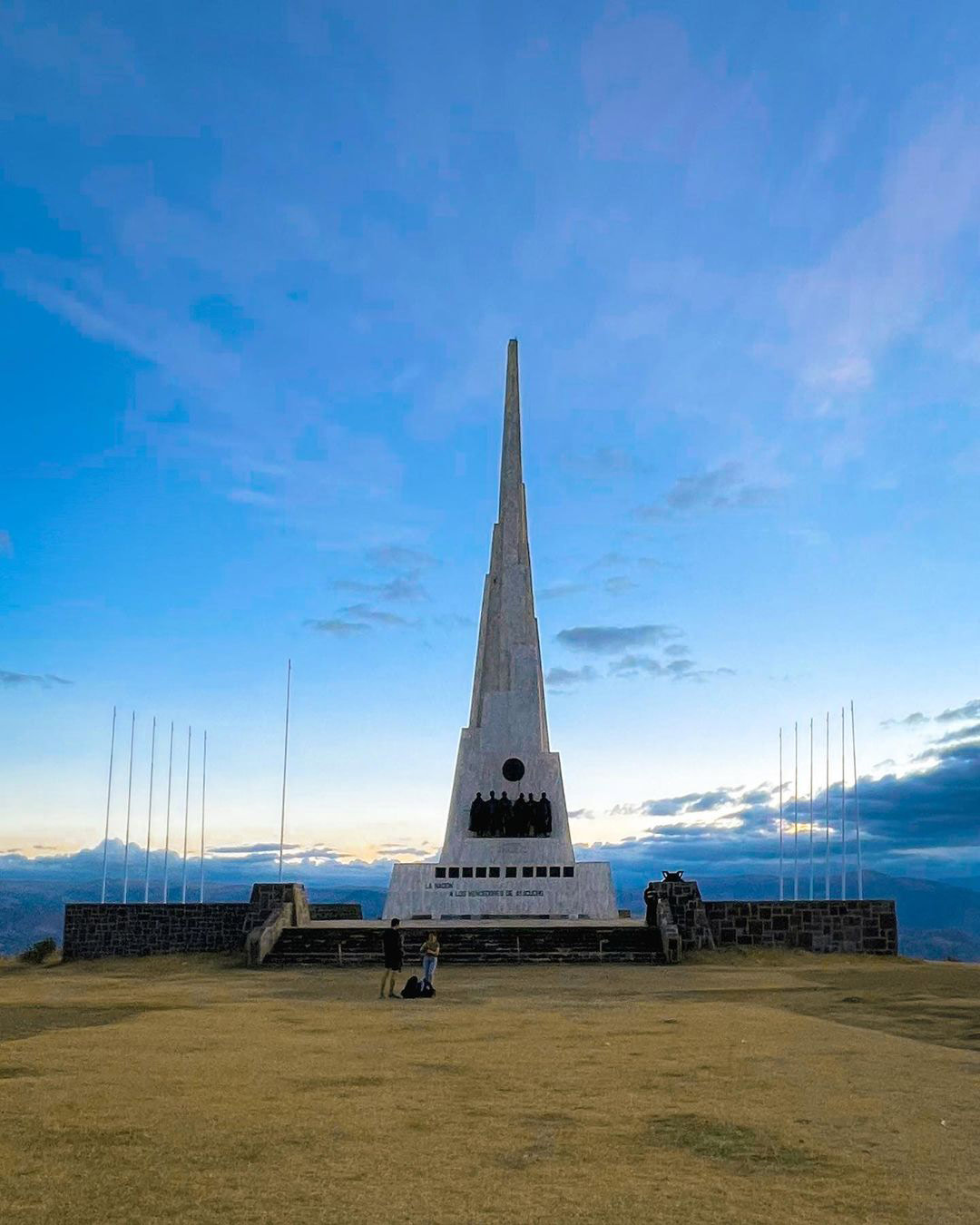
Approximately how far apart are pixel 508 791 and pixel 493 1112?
84.6 feet

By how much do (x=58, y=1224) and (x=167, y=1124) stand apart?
6.12 ft

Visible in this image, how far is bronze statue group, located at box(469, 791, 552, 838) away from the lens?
32031 millimetres

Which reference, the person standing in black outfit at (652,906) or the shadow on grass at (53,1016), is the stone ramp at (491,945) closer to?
the person standing in black outfit at (652,906)

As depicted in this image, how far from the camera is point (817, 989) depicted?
634 inches

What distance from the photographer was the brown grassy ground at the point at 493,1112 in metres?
5.62

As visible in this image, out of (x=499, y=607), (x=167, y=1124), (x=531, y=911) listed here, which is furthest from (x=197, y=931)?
(x=167, y=1124)

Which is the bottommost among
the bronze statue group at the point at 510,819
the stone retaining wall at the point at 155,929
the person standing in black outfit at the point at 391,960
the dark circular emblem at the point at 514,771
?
the stone retaining wall at the point at 155,929

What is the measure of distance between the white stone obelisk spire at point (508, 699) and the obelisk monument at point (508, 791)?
0.03 meters

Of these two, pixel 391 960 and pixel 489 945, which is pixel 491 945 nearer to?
pixel 489 945

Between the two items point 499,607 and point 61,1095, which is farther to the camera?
point 499,607

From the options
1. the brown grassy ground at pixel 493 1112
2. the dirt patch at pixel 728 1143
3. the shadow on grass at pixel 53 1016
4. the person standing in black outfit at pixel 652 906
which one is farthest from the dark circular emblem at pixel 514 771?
the dirt patch at pixel 728 1143

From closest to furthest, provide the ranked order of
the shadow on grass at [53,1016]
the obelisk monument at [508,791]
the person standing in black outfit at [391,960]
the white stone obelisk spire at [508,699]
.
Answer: the shadow on grass at [53,1016] → the person standing in black outfit at [391,960] → the obelisk monument at [508,791] → the white stone obelisk spire at [508,699]

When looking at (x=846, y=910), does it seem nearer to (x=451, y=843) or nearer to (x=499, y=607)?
(x=451, y=843)

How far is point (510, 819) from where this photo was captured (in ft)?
105
